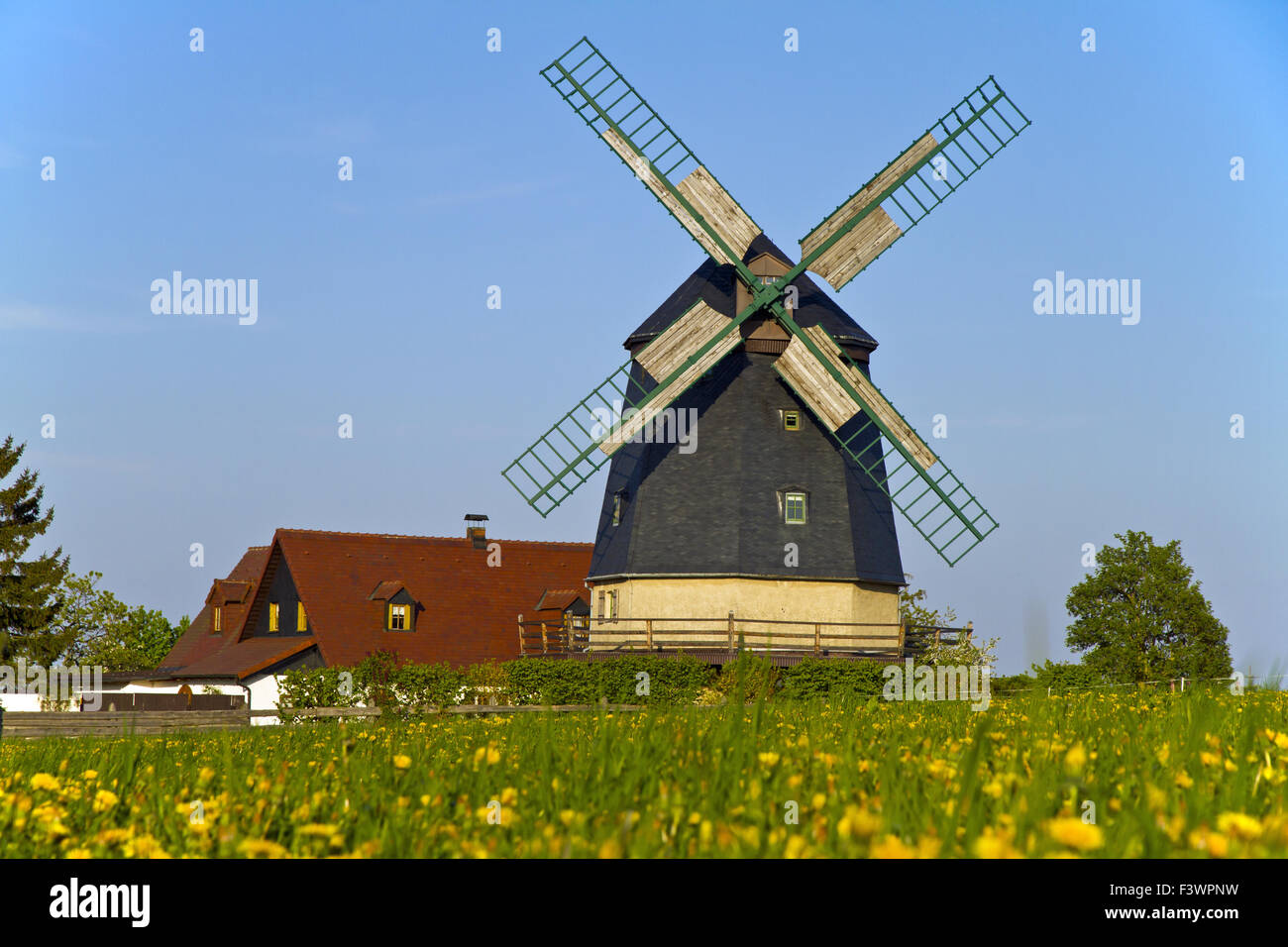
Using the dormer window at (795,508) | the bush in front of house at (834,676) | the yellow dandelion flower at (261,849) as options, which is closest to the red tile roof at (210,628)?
the dormer window at (795,508)

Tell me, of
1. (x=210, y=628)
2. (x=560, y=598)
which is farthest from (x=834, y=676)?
(x=210, y=628)

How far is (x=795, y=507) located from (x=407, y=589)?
15.8 meters

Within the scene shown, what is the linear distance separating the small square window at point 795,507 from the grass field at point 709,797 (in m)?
22.0

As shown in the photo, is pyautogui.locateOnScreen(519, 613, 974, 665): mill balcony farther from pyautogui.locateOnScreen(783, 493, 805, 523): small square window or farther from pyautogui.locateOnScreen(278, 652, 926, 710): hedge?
pyautogui.locateOnScreen(783, 493, 805, 523): small square window

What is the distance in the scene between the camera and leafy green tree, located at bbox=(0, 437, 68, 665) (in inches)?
1858

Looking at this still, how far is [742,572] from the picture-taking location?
93.1ft

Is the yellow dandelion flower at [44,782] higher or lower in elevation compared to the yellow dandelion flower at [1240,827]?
lower

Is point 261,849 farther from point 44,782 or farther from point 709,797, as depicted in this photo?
point 44,782

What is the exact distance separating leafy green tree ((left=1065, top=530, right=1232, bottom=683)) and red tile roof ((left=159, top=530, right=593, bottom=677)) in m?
27.3

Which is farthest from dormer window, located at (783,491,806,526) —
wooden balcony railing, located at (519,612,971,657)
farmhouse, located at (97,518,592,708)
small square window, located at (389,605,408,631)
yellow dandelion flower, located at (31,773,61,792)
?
yellow dandelion flower, located at (31,773,61,792)

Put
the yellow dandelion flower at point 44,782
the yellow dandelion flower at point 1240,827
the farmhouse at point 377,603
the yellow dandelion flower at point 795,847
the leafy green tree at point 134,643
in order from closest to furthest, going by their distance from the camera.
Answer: the yellow dandelion flower at point 1240,827 → the yellow dandelion flower at point 795,847 → the yellow dandelion flower at point 44,782 → the farmhouse at point 377,603 → the leafy green tree at point 134,643

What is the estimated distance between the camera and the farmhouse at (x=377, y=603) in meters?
38.9

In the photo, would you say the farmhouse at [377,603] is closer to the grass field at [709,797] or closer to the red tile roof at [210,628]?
the red tile roof at [210,628]
